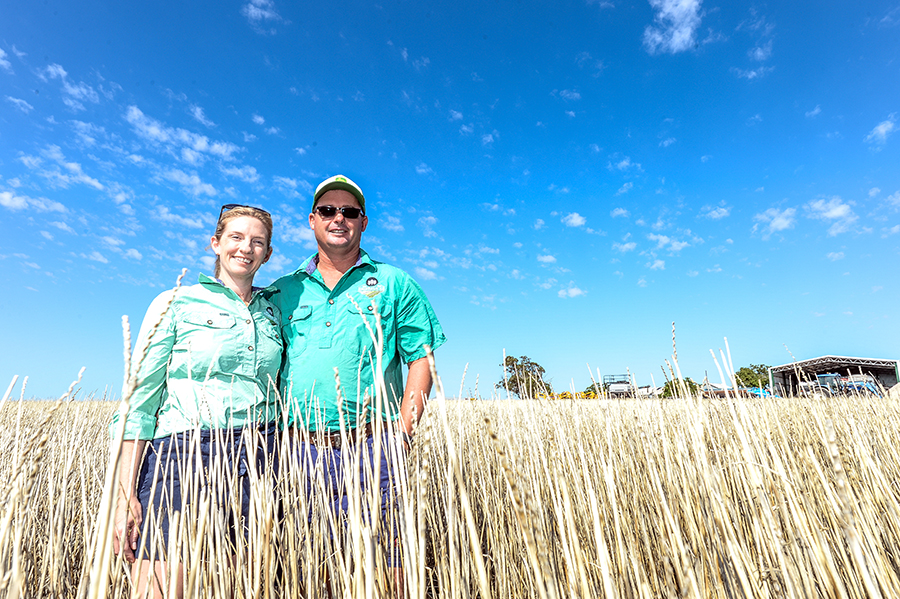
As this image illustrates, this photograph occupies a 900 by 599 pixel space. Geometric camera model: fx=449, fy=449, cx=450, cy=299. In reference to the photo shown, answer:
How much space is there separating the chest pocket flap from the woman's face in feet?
0.70

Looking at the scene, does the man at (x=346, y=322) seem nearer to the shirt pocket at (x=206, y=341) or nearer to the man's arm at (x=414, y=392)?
the man's arm at (x=414, y=392)

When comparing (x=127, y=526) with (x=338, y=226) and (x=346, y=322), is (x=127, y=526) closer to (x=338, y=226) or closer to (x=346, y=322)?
(x=346, y=322)

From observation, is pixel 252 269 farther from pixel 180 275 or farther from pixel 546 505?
pixel 546 505

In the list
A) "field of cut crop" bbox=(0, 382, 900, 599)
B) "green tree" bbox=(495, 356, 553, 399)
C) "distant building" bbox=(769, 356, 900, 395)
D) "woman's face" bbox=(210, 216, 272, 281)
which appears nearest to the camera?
"field of cut crop" bbox=(0, 382, 900, 599)

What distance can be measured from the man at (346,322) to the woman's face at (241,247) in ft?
0.74

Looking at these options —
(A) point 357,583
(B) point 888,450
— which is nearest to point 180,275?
(A) point 357,583

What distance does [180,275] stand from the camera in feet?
2.15

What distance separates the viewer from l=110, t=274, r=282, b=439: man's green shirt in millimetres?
1592

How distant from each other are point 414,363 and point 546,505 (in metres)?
0.87

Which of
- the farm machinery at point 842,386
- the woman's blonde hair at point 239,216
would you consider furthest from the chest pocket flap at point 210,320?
the farm machinery at point 842,386

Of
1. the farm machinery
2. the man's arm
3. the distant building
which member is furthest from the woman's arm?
the distant building

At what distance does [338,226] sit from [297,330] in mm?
554

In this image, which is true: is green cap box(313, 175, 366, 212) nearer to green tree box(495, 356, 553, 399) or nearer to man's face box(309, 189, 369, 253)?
man's face box(309, 189, 369, 253)

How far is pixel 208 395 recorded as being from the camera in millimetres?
1650
